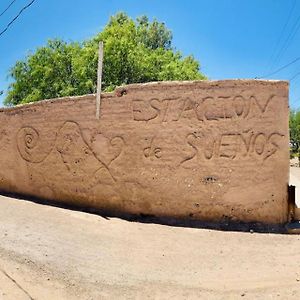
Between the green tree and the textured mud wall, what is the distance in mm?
10269

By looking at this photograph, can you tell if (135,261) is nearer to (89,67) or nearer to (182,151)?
(182,151)

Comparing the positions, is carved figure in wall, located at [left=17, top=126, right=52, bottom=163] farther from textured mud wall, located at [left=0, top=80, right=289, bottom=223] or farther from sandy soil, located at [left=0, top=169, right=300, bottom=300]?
sandy soil, located at [left=0, top=169, right=300, bottom=300]

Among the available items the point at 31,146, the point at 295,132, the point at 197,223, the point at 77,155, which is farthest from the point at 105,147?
the point at 295,132

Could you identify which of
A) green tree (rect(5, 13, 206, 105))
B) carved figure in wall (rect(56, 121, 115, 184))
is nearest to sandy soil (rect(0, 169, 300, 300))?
carved figure in wall (rect(56, 121, 115, 184))

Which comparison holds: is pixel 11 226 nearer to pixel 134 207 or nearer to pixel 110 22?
pixel 134 207

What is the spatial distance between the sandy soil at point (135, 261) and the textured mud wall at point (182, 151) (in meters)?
0.47

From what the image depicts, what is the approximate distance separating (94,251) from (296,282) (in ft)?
8.18

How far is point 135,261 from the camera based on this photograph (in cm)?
475

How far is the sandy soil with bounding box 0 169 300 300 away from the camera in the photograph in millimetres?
3906

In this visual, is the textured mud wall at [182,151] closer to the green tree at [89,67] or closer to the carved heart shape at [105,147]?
the carved heart shape at [105,147]

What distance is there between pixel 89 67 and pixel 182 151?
43.7 ft

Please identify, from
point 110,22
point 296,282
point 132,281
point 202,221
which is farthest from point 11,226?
point 110,22

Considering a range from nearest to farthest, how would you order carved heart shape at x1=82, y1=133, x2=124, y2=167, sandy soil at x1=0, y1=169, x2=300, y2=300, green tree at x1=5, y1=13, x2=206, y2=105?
sandy soil at x1=0, y1=169, x2=300, y2=300
carved heart shape at x1=82, y1=133, x2=124, y2=167
green tree at x1=5, y1=13, x2=206, y2=105

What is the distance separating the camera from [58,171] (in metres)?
7.25
